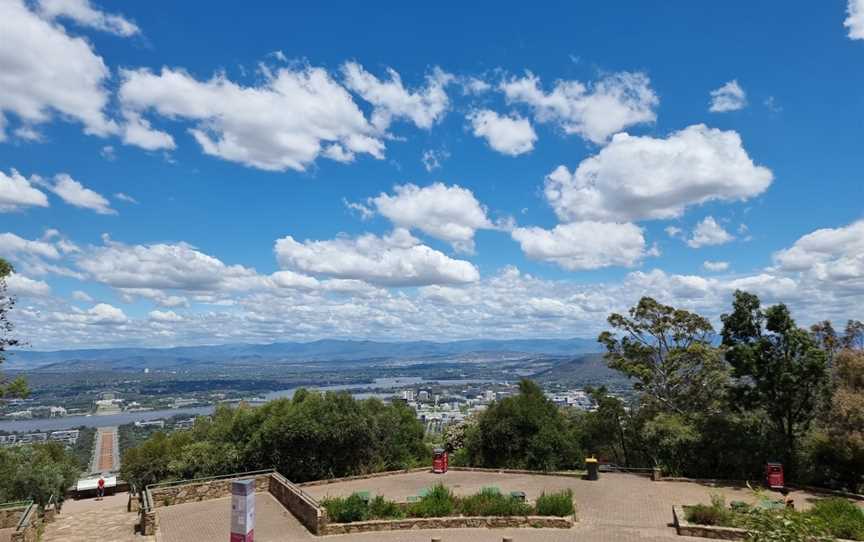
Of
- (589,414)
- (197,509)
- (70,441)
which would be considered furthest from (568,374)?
(197,509)

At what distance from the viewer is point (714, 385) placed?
2381 cm

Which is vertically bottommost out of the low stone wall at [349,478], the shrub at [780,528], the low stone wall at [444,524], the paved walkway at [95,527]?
the low stone wall at [349,478]

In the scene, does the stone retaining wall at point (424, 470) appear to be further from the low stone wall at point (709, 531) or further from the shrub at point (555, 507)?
the low stone wall at point (709, 531)

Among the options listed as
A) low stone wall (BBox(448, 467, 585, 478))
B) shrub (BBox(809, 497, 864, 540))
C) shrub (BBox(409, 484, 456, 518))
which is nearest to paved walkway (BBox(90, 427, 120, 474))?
low stone wall (BBox(448, 467, 585, 478))

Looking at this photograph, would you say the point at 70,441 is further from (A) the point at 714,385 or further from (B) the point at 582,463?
(A) the point at 714,385

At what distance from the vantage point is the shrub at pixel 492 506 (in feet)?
47.8

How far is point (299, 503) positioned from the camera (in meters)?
16.0

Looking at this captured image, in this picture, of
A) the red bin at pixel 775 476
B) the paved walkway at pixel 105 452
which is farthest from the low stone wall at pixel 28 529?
the paved walkway at pixel 105 452

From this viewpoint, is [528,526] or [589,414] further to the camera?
[589,414]

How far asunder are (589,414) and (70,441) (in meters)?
83.3

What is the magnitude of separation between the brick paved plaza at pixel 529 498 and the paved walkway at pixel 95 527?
87 cm

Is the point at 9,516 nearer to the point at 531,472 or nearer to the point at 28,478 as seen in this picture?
the point at 28,478

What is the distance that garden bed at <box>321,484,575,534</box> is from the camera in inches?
558

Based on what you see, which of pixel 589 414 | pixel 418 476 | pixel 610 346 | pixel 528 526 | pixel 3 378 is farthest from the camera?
pixel 589 414
